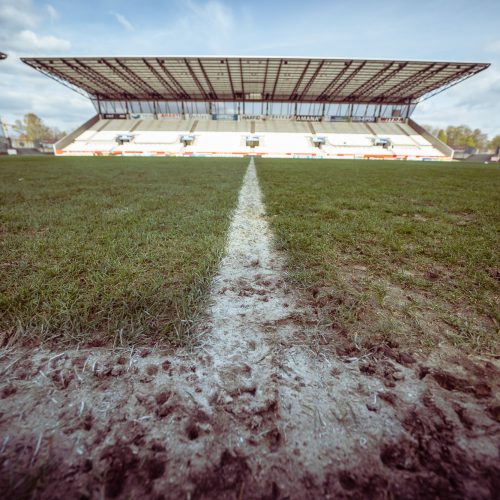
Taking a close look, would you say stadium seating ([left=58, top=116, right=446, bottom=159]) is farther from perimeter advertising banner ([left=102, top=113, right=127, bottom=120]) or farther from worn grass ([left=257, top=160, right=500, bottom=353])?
→ worn grass ([left=257, top=160, right=500, bottom=353])

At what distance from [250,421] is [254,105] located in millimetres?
43475

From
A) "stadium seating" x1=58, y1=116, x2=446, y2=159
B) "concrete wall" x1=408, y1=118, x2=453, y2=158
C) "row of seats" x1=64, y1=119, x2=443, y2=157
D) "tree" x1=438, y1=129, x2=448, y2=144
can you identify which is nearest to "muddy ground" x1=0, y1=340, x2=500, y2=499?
"stadium seating" x1=58, y1=116, x2=446, y2=159

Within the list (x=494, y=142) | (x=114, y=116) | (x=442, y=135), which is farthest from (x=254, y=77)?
(x=494, y=142)

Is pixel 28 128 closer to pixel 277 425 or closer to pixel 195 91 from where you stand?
pixel 195 91

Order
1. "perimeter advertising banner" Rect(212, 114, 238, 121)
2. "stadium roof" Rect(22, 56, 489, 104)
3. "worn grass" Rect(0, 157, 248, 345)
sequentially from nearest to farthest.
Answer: "worn grass" Rect(0, 157, 248, 345) < "stadium roof" Rect(22, 56, 489, 104) < "perimeter advertising banner" Rect(212, 114, 238, 121)

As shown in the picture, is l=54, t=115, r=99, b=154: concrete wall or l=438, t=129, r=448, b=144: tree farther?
l=438, t=129, r=448, b=144: tree

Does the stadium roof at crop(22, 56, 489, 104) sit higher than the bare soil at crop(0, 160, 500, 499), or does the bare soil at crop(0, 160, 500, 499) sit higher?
the stadium roof at crop(22, 56, 489, 104)

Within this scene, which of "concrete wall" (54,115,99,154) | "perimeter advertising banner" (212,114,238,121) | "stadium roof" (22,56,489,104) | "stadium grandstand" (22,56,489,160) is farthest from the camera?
"perimeter advertising banner" (212,114,238,121)

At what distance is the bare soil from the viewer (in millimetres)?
583

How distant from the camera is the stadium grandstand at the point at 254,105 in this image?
26750mm

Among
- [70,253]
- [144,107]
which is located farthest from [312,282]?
[144,107]

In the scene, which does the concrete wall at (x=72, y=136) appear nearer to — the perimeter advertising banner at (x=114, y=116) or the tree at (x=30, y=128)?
the perimeter advertising banner at (x=114, y=116)

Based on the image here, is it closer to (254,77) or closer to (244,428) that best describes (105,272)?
(244,428)

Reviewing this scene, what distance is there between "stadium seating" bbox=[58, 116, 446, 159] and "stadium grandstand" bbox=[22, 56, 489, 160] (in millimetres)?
129
